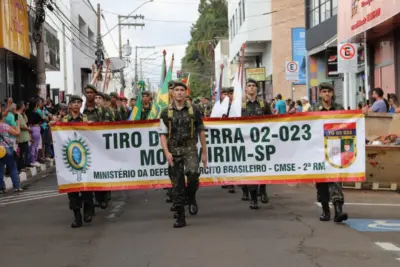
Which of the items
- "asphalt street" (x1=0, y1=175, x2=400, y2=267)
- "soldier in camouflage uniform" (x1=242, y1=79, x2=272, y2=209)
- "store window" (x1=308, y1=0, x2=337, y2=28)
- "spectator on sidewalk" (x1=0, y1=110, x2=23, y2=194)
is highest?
"store window" (x1=308, y1=0, x2=337, y2=28)

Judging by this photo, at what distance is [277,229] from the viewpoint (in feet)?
25.7

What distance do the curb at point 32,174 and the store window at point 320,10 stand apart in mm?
14446

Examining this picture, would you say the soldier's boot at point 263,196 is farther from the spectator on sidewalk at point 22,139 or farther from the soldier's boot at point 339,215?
the spectator on sidewalk at point 22,139

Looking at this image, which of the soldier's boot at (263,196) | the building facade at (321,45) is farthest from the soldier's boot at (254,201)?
the building facade at (321,45)

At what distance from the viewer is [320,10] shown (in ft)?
97.3

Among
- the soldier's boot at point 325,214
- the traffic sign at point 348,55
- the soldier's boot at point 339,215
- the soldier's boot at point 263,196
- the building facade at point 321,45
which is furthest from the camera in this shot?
the building facade at point 321,45

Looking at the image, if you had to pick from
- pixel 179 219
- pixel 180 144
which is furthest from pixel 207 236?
pixel 180 144

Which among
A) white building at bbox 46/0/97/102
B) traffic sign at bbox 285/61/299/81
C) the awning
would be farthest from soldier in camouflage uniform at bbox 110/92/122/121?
white building at bbox 46/0/97/102

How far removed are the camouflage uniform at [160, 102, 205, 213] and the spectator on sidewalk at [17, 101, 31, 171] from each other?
275 inches

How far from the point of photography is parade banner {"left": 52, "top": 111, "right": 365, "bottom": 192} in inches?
348

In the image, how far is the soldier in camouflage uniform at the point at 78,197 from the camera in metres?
8.44

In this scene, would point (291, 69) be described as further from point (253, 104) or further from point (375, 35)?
point (253, 104)

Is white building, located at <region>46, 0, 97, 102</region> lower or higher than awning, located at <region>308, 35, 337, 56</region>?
higher

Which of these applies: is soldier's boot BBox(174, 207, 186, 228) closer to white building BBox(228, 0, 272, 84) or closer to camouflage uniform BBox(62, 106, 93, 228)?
camouflage uniform BBox(62, 106, 93, 228)
